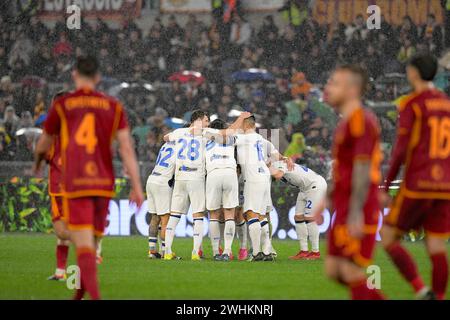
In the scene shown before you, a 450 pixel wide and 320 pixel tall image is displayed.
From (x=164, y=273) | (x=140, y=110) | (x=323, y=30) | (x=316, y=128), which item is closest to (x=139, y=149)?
(x=140, y=110)

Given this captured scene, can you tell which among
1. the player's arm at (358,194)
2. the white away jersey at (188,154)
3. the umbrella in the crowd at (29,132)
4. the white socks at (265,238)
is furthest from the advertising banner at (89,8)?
the player's arm at (358,194)

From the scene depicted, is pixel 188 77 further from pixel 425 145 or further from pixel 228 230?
pixel 425 145

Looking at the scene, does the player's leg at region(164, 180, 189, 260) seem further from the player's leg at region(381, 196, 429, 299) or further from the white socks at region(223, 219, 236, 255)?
the player's leg at region(381, 196, 429, 299)

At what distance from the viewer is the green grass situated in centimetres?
1097

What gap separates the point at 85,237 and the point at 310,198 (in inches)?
344

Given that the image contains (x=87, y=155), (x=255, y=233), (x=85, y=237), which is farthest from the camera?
(x=255, y=233)

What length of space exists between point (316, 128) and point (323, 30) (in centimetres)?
398

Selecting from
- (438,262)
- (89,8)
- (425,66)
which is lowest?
(438,262)

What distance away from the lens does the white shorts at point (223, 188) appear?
16484 millimetres

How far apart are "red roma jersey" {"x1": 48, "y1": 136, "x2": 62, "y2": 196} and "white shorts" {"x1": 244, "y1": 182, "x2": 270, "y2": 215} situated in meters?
4.43

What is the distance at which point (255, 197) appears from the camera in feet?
53.3

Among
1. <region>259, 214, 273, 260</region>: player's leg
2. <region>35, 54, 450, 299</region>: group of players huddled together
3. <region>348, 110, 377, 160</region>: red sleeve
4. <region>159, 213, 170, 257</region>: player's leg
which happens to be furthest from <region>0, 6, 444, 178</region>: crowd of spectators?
<region>348, 110, 377, 160</region>: red sleeve

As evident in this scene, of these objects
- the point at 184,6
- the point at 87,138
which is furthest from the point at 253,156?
the point at 184,6

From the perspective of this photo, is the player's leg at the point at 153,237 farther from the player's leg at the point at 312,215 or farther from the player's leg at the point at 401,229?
the player's leg at the point at 401,229
